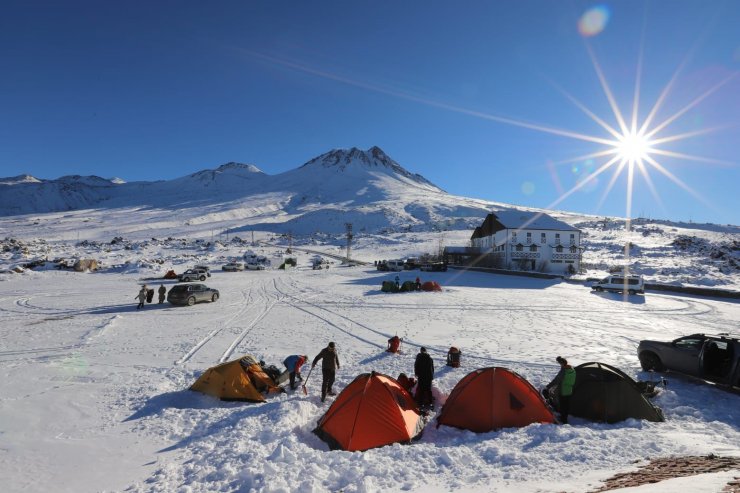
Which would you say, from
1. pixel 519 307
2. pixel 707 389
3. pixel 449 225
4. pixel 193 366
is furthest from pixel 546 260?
pixel 449 225

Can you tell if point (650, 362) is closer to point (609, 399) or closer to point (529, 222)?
point (609, 399)

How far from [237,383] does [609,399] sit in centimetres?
861

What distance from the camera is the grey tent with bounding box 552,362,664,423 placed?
8.14m

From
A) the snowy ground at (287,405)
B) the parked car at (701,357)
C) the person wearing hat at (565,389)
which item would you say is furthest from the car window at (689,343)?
the person wearing hat at (565,389)

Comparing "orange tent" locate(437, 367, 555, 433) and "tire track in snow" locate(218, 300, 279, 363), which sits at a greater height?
"orange tent" locate(437, 367, 555, 433)

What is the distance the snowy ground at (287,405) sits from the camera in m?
6.08

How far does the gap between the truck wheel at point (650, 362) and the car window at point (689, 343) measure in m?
0.68

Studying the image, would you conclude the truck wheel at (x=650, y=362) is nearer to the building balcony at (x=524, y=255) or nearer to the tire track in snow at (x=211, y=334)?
the tire track in snow at (x=211, y=334)

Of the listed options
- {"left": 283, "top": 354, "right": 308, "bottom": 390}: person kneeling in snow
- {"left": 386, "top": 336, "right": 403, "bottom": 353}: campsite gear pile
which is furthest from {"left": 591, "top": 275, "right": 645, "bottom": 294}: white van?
{"left": 283, "top": 354, "right": 308, "bottom": 390}: person kneeling in snow

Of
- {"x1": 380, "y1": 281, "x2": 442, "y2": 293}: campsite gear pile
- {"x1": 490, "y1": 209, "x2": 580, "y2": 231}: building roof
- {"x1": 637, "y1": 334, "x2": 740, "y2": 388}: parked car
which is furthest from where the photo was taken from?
{"x1": 490, "y1": 209, "x2": 580, "y2": 231}: building roof

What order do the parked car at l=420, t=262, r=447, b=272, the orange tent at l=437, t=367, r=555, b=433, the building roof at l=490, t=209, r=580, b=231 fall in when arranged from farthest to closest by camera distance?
the building roof at l=490, t=209, r=580, b=231 → the parked car at l=420, t=262, r=447, b=272 → the orange tent at l=437, t=367, r=555, b=433

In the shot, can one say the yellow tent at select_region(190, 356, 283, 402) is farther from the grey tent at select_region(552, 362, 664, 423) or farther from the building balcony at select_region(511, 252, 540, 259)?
the building balcony at select_region(511, 252, 540, 259)

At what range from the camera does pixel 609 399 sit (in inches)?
324

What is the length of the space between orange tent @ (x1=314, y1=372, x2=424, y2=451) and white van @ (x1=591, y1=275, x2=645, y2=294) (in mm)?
29084
